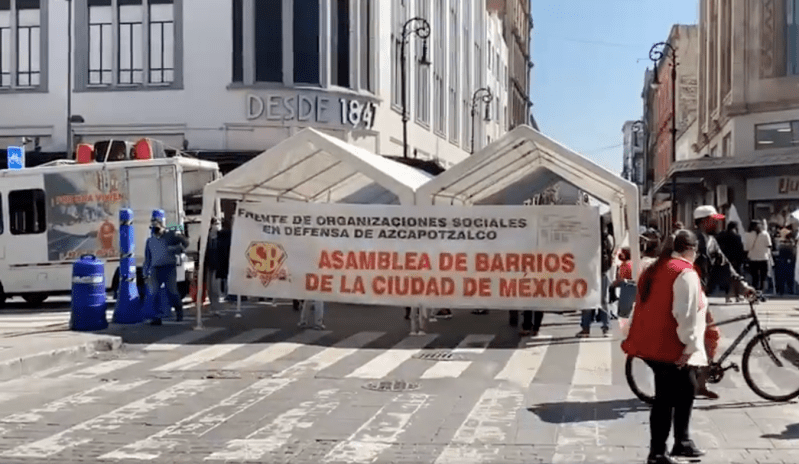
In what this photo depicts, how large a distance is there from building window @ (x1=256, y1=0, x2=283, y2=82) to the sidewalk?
1698 centimetres

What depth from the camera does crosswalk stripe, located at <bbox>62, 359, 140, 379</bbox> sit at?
11594 mm

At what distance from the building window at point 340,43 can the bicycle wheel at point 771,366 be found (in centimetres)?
2364

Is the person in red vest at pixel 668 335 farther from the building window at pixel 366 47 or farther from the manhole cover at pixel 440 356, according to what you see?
the building window at pixel 366 47

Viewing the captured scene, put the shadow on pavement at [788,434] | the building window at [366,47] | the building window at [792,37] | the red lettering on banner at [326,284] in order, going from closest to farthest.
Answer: the shadow on pavement at [788,434], the red lettering on banner at [326,284], the building window at [366,47], the building window at [792,37]

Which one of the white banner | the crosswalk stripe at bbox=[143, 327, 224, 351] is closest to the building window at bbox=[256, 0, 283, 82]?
the white banner

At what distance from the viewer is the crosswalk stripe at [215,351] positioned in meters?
12.2

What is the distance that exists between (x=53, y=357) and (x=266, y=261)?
4.18m

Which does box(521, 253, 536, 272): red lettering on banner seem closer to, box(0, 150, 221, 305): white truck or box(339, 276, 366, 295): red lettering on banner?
box(339, 276, 366, 295): red lettering on banner

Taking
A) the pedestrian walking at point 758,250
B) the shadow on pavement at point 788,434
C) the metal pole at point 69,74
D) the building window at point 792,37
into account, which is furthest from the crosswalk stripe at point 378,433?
the building window at point 792,37

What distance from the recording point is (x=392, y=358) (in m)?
12.9

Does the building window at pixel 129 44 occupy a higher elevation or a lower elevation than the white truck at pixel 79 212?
higher

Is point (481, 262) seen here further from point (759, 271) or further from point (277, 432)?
point (759, 271)

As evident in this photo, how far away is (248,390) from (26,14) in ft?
80.4

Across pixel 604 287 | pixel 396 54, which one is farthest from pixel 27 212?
pixel 396 54
